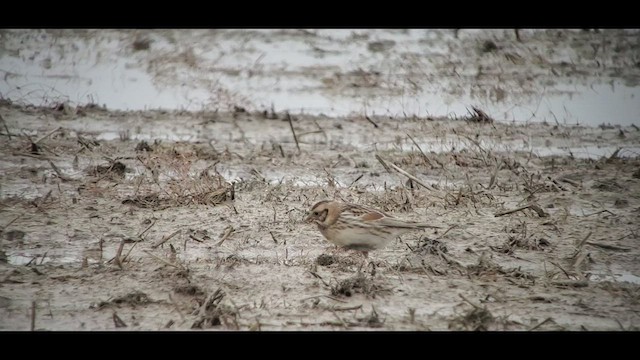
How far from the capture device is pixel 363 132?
36.3 feet

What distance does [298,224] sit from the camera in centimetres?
A: 831

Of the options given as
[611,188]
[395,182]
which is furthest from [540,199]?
[395,182]

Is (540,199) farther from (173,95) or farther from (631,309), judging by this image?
(173,95)

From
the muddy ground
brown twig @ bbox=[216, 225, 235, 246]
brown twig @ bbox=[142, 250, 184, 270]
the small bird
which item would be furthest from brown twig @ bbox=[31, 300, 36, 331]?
the small bird

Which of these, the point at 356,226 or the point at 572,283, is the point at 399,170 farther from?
the point at 572,283

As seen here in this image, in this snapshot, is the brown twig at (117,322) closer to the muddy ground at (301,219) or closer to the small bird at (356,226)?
the muddy ground at (301,219)

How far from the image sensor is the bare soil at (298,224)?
6.48 metres

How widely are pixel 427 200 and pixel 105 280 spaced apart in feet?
10.9

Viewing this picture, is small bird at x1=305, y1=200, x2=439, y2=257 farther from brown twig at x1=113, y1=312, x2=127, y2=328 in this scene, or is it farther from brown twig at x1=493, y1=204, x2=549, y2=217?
brown twig at x1=113, y1=312, x2=127, y2=328

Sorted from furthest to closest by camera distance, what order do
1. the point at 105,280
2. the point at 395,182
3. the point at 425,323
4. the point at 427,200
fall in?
1. the point at 395,182
2. the point at 427,200
3. the point at 105,280
4. the point at 425,323

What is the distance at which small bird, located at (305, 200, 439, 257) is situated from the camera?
24.6 ft

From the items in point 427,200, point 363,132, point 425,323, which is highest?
point 363,132

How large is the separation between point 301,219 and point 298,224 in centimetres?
10

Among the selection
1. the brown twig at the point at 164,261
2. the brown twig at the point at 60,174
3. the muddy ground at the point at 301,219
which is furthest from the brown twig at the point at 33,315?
the brown twig at the point at 60,174
